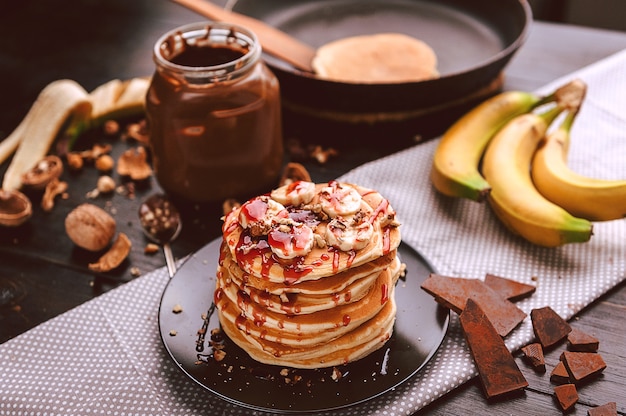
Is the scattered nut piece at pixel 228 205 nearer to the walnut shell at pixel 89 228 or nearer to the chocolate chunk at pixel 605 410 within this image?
the walnut shell at pixel 89 228

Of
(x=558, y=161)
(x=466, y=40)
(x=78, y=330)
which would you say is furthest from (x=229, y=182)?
(x=466, y=40)

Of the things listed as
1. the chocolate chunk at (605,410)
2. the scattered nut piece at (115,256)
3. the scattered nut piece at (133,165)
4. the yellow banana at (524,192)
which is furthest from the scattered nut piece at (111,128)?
the chocolate chunk at (605,410)

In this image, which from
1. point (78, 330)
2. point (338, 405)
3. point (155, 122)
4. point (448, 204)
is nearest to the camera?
point (338, 405)

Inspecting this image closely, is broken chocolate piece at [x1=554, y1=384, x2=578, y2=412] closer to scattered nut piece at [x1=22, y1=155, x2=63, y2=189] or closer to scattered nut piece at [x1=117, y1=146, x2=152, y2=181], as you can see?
scattered nut piece at [x1=117, y1=146, x2=152, y2=181]

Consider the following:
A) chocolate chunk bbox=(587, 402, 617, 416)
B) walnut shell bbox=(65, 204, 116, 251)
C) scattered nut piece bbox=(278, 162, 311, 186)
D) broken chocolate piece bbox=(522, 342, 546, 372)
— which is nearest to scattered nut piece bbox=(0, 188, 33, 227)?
walnut shell bbox=(65, 204, 116, 251)

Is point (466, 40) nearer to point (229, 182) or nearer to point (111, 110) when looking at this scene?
point (229, 182)

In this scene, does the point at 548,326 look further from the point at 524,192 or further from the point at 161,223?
the point at 161,223
